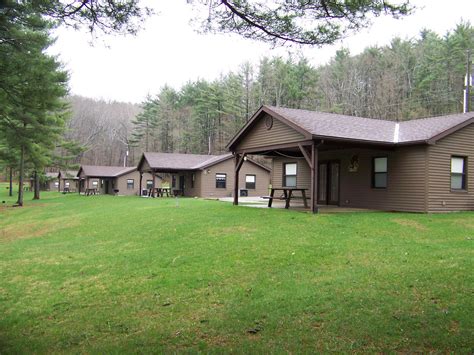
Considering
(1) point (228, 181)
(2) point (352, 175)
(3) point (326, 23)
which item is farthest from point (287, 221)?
(1) point (228, 181)

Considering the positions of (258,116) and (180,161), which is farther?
(180,161)

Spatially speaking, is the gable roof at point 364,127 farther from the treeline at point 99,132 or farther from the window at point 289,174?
the treeline at point 99,132

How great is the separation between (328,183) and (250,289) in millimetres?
12493

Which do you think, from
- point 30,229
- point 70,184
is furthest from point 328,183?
point 70,184

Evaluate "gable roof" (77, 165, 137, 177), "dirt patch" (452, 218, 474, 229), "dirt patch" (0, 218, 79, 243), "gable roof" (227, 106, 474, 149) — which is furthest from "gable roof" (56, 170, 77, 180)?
"dirt patch" (452, 218, 474, 229)

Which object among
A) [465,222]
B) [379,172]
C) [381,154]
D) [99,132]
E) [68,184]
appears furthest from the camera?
[99,132]

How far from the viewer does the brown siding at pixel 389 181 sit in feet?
49.4

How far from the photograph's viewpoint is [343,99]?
4409 cm

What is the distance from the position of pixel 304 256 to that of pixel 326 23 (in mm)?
4493

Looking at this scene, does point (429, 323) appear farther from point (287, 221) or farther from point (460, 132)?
point (460, 132)

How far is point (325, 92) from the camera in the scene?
4528cm

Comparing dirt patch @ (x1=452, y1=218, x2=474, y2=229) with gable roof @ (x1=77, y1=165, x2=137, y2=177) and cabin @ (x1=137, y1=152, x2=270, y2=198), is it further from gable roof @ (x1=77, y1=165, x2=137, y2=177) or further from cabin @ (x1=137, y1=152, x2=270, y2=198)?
gable roof @ (x1=77, y1=165, x2=137, y2=177)

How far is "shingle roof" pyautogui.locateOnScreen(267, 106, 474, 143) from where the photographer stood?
14.8 m

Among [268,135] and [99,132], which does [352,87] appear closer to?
[268,135]
